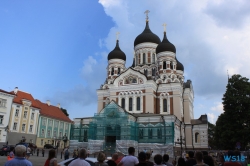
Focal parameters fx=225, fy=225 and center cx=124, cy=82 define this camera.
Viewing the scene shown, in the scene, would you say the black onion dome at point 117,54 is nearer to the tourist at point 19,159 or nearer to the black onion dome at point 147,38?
the black onion dome at point 147,38

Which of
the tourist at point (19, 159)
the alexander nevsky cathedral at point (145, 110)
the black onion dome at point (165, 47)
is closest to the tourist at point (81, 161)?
the tourist at point (19, 159)

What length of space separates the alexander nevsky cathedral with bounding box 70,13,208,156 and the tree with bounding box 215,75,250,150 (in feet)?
20.3

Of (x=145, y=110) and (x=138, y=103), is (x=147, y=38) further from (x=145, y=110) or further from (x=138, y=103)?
(x=145, y=110)

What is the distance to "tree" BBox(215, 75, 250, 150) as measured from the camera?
27.7 metres

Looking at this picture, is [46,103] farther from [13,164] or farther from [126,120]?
[13,164]

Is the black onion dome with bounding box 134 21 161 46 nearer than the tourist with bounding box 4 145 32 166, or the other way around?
the tourist with bounding box 4 145 32 166

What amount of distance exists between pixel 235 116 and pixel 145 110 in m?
14.9

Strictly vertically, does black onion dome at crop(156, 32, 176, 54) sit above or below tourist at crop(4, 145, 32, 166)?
above

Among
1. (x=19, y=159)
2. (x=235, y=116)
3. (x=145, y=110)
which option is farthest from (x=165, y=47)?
(x=19, y=159)

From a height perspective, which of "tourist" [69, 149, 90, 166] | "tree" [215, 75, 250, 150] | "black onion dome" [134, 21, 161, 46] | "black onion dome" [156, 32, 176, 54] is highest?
"black onion dome" [134, 21, 161, 46]

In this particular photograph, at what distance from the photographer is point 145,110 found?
129 feet

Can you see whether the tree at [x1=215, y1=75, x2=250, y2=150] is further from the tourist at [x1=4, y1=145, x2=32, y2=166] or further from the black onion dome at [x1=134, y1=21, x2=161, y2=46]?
the tourist at [x1=4, y1=145, x2=32, y2=166]

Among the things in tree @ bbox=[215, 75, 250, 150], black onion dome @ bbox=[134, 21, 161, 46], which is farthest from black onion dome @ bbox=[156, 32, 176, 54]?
tree @ bbox=[215, 75, 250, 150]

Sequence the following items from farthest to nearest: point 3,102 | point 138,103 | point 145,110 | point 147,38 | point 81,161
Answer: point 147,38 → point 138,103 → point 145,110 → point 3,102 → point 81,161
